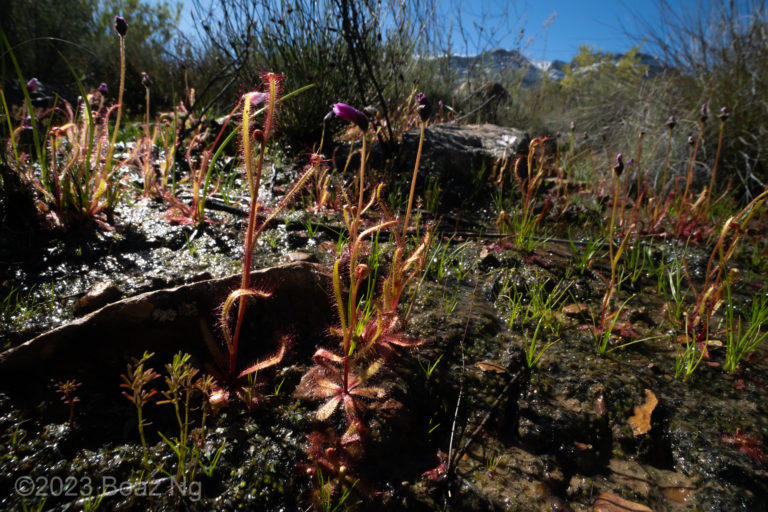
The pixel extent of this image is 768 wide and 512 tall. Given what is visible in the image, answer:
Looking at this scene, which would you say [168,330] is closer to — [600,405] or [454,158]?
[600,405]

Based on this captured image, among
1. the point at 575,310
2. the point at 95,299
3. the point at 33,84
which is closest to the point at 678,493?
the point at 575,310

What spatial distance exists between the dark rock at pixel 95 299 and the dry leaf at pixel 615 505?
5.32 feet

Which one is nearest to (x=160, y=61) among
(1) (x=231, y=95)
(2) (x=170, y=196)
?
(1) (x=231, y=95)

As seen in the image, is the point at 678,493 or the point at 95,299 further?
the point at 95,299

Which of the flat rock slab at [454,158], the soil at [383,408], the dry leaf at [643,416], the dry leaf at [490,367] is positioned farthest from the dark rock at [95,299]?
the flat rock slab at [454,158]

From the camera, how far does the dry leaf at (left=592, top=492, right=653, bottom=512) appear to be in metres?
0.96

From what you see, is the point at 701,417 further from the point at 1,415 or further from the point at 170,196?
the point at 170,196

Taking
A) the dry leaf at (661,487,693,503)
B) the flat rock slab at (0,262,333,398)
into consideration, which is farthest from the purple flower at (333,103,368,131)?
the dry leaf at (661,487,693,503)

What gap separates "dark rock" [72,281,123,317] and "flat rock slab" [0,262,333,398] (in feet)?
0.73

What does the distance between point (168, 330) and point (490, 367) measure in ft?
3.55

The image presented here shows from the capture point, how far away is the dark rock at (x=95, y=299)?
1.29 metres

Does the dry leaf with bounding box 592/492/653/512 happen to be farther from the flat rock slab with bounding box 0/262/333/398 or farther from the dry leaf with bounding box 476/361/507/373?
the flat rock slab with bounding box 0/262/333/398

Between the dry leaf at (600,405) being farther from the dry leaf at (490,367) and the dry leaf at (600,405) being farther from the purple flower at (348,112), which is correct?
the purple flower at (348,112)

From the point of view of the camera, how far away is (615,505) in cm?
97
